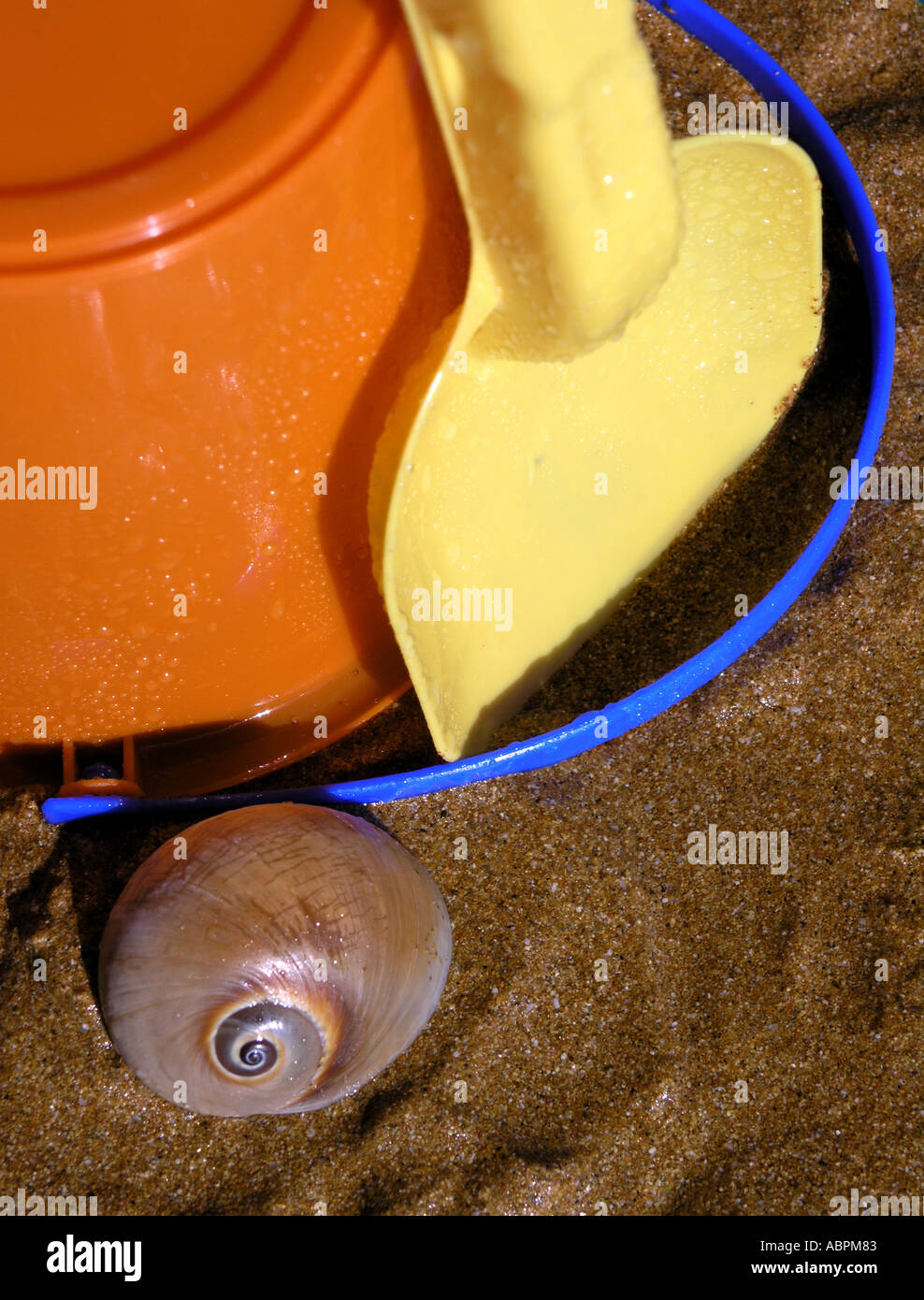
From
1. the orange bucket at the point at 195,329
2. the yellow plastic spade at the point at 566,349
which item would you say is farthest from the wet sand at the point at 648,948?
the orange bucket at the point at 195,329

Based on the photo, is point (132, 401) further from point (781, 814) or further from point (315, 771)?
point (781, 814)

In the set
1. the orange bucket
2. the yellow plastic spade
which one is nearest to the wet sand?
the yellow plastic spade

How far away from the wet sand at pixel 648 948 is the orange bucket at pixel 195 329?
221mm

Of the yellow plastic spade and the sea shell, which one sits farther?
the sea shell

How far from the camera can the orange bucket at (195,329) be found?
2.31ft

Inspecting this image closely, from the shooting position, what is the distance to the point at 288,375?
811 millimetres

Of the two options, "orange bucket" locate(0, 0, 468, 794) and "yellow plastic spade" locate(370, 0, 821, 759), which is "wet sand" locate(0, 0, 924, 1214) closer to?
"yellow plastic spade" locate(370, 0, 821, 759)

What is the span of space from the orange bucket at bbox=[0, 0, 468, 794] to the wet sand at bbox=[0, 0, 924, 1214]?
221 mm

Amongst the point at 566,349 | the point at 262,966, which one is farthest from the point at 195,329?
the point at 262,966

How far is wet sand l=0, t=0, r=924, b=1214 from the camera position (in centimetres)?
104

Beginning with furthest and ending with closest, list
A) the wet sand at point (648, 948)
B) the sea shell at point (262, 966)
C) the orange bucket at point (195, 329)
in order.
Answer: the wet sand at point (648, 948)
the sea shell at point (262, 966)
the orange bucket at point (195, 329)

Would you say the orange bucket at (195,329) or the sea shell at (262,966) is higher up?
the orange bucket at (195,329)

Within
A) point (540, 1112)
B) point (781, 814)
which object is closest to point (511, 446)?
point (781, 814)

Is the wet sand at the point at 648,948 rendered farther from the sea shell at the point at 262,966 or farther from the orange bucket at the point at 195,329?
the orange bucket at the point at 195,329
